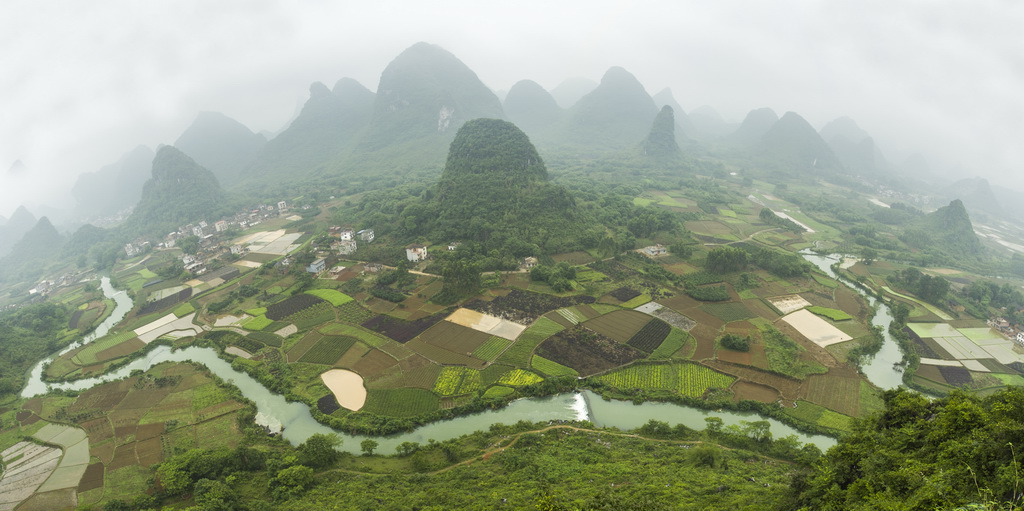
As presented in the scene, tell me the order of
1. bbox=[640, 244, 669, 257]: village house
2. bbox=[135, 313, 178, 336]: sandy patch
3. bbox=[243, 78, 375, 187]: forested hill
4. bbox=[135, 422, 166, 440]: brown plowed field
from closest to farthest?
1. bbox=[135, 422, 166, 440]: brown plowed field
2. bbox=[135, 313, 178, 336]: sandy patch
3. bbox=[640, 244, 669, 257]: village house
4. bbox=[243, 78, 375, 187]: forested hill

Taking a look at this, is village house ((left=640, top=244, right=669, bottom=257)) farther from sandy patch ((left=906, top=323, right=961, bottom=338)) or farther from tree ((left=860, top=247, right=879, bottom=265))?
tree ((left=860, top=247, right=879, bottom=265))

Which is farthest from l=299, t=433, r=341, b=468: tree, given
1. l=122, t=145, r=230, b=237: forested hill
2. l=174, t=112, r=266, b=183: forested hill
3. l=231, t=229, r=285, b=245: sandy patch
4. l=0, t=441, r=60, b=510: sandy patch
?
l=174, t=112, r=266, b=183: forested hill

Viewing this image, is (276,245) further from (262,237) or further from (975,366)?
(975,366)

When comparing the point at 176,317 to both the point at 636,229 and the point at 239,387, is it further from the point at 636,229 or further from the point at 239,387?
the point at 636,229

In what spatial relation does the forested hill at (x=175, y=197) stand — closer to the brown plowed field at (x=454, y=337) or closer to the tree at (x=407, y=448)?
the brown plowed field at (x=454, y=337)

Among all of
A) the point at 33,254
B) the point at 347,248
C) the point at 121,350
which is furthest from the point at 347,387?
the point at 33,254

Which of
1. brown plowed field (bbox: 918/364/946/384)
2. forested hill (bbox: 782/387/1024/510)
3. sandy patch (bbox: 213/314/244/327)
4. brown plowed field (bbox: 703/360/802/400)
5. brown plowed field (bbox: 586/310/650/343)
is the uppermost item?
forested hill (bbox: 782/387/1024/510)
